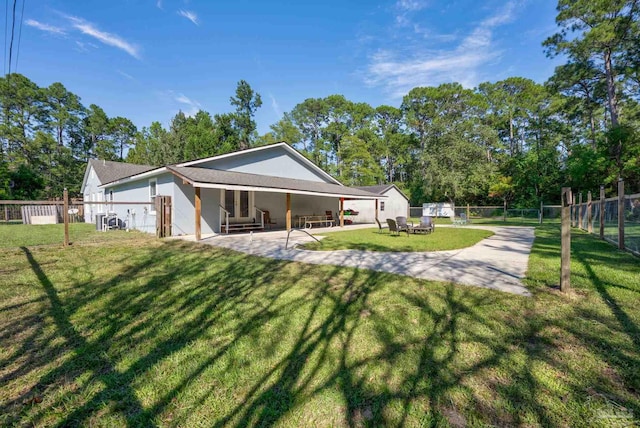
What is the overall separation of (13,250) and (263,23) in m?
14.6

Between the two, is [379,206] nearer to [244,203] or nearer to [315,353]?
[244,203]

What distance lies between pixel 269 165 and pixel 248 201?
2632mm

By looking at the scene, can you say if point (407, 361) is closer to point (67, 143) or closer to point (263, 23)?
point (263, 23)

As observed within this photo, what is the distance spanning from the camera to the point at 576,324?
3320 millimetres

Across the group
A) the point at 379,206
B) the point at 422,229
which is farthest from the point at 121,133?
the point at 422,229

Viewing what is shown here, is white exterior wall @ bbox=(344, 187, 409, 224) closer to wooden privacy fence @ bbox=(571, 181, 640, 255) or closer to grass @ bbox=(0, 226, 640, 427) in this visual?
wooden privacy fence @ bbox=(571, 181, 640, 255)

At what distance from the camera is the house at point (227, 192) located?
1162 centimetres

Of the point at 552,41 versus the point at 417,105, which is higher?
the point at 417,105

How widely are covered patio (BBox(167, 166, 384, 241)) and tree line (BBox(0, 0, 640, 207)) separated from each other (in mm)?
19675

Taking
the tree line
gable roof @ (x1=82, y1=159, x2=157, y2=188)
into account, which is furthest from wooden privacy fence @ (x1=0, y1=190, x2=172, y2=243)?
the tree line

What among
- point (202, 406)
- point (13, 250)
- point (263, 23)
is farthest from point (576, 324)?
point (263, 23)

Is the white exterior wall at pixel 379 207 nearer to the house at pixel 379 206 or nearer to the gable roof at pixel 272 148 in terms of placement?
the house at pixel 379 206

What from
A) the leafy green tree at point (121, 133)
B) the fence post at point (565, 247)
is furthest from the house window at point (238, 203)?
the leafy green tree at point (121, 133)

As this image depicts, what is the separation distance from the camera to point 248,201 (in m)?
15.4
